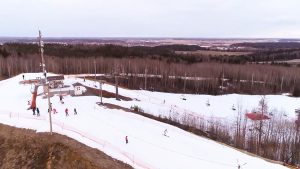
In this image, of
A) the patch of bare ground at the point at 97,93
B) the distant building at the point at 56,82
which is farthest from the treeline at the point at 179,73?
the distant building at the point at 56,82

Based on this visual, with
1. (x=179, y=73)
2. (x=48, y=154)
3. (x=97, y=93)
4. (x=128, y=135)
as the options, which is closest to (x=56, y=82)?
(x=97, y=93)

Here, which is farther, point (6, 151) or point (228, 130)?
point (228, 130)

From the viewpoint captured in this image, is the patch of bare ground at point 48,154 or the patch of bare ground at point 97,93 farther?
the patch of bare ground at point 97,93

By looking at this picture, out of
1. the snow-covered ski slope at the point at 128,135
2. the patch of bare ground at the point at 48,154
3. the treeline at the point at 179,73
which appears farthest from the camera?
the treeline at the point at 179,73

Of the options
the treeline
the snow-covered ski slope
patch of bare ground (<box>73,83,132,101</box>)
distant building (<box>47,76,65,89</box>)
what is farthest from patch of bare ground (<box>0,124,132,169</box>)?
the treeline

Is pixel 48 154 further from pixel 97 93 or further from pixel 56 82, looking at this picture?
pixel 56 82

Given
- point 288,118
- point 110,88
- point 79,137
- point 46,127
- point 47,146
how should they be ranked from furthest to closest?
point 110,88 → point 288,118 → point 46,127 → point 79,137 → point 47,146

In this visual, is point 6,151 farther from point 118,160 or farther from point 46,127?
point 118,160

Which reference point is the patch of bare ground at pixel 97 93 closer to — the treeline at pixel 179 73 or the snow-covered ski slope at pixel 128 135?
the snow-covered ski slope at pixel 128 135

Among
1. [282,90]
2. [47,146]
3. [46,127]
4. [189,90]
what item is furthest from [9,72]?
[282,90]
